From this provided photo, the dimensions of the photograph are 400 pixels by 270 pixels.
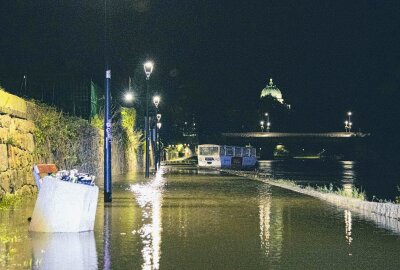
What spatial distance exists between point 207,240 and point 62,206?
8.91 ft

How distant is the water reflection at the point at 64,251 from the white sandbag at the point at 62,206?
25cm

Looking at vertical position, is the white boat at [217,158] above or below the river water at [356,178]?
above

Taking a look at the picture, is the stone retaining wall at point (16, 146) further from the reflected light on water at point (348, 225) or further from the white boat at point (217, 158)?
the white boat at point (217, 158)

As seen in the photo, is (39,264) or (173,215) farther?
(173,215)

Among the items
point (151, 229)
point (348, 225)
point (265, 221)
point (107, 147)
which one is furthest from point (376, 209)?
point (107, 147)

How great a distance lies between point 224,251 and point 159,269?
6.37 feet

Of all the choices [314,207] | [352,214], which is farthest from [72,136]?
[352,214]

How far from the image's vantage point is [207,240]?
12.4 metres

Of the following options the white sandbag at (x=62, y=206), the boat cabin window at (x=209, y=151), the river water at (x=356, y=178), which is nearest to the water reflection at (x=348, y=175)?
the river water at (x=356, y=178)

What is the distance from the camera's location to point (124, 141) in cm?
5106

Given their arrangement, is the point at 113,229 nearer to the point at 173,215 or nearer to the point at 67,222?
the point at 67,222

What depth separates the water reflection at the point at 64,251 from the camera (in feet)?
31.7

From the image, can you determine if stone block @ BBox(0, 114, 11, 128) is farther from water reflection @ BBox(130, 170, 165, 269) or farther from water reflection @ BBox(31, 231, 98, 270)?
water reflection @ BBox(31, 231, 98, 270)

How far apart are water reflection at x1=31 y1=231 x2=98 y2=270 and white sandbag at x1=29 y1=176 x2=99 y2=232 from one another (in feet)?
0.83
